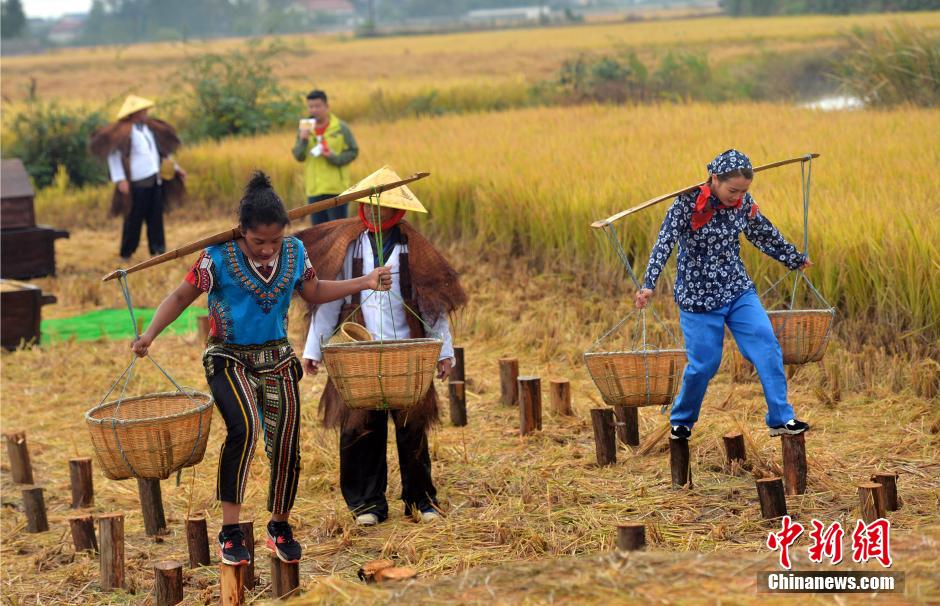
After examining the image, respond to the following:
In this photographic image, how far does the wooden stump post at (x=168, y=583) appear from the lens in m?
4.23

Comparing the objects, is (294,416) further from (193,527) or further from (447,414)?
(447,414)

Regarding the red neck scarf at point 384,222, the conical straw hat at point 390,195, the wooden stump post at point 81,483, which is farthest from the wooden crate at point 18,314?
the conical straw hat at point 390,195

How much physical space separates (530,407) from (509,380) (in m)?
0.71

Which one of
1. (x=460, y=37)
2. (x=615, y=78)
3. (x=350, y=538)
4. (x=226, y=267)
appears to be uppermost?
(x=460, y=37)

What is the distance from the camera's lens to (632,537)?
4.01 metres

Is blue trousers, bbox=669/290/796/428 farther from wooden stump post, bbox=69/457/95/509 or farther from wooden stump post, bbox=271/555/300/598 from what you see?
wooden stump post, bbox=69/457/95/509

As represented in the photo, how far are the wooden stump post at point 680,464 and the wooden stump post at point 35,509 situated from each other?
2733 millimetres

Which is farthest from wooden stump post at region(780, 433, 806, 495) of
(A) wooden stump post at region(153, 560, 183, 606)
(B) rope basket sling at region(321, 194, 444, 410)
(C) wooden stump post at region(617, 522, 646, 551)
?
(A) wooden stump post at region(153, 560, 183, 606)

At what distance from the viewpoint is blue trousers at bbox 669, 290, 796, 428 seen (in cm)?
518

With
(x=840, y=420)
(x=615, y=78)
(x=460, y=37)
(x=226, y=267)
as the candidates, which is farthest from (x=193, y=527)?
(x=460, y=37)

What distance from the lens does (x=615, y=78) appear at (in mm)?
23203

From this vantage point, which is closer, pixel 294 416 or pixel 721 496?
pixel 294 416

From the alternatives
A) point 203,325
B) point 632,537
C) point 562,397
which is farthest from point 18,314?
point 632,537

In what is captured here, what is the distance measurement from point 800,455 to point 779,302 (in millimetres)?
2337
